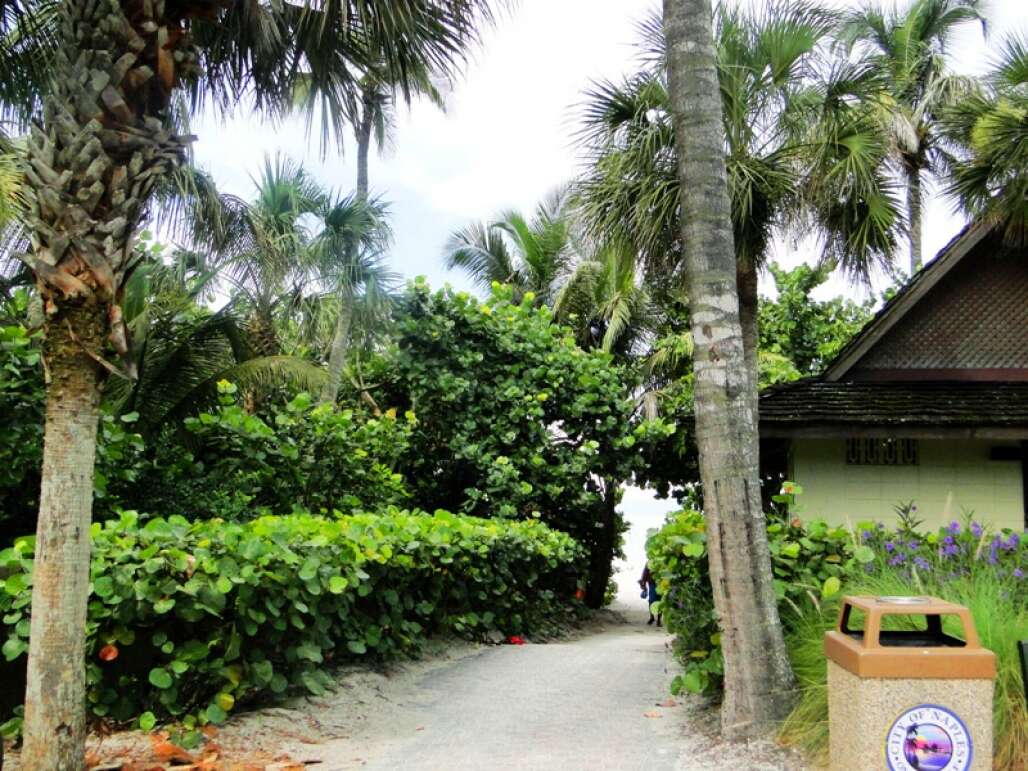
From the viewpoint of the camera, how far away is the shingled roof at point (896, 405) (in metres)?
12.0

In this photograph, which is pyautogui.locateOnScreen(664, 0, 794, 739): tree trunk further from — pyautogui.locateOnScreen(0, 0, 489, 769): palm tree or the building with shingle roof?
the building with shingle roof

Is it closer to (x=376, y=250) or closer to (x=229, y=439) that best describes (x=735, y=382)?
(x=229, y=439)

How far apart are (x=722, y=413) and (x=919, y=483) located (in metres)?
8.10

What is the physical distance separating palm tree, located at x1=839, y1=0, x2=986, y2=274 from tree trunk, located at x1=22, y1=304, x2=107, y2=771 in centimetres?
2206

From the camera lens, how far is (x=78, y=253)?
5.89 meters

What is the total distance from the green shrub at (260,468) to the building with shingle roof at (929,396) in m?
5.71

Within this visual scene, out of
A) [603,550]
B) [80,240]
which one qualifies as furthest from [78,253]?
[603,550]

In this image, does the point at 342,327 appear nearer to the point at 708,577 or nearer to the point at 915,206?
the point at 915,206

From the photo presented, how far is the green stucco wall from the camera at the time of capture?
13.1 meters

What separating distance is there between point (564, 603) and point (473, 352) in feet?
16.5

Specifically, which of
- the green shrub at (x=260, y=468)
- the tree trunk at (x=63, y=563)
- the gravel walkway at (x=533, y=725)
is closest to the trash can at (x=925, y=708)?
the gravel walkway at (x=533, y=725)

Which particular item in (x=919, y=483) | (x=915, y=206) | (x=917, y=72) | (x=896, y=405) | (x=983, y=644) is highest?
(x=917, y=72)

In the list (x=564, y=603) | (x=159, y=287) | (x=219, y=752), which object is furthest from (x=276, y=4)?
(x=564, y=603)

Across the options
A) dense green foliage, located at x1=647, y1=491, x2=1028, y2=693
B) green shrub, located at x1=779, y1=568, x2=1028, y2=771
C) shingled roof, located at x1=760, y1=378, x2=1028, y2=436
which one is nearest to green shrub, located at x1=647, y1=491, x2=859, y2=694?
dense green foliage, located at x1=647, y1=491, x2=1028, y2=693
